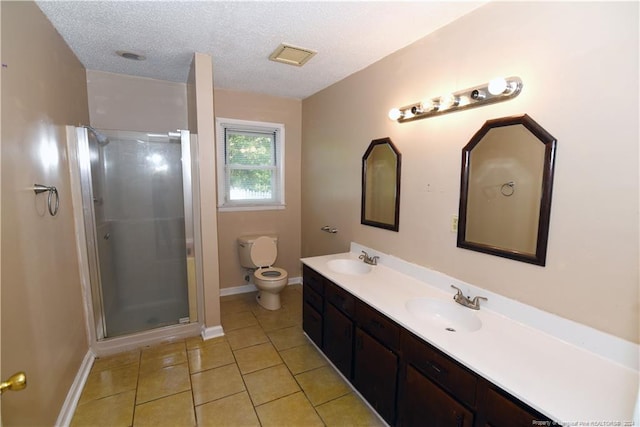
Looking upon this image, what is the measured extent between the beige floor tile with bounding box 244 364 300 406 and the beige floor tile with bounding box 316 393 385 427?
280mm

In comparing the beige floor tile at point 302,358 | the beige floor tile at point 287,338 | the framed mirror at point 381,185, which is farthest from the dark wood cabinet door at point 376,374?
the framed mirror at point 381,185

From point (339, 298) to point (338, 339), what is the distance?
0.32 meters

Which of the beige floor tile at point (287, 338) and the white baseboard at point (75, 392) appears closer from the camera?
the white baseboard at point (75, 392)

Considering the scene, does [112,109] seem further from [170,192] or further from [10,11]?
[10,11]

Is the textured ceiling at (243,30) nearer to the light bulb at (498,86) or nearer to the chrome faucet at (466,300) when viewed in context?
the light bulb at (498,86)

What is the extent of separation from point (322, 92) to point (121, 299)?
289cm

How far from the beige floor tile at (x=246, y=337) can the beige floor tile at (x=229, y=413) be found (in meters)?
0.63

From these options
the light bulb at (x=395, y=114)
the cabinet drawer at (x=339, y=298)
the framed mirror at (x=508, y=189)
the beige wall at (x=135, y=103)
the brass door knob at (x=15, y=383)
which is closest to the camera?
the brass door knob at (x=15, y=383)

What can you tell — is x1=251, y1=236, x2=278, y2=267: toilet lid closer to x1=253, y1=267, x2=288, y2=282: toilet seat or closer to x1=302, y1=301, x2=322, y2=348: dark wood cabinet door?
x1=253, y1=267, x2=288, y2=282: toilet seat

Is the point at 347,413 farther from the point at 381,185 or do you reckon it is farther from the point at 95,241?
the point at 95,241

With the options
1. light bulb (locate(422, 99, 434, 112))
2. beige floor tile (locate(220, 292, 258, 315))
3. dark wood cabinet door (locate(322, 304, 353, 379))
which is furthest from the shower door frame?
light bulb (locate(422, 99, 434, 112))

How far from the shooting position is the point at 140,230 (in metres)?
2.82

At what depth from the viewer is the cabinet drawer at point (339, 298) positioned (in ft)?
6.53

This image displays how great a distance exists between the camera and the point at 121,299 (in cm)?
272
